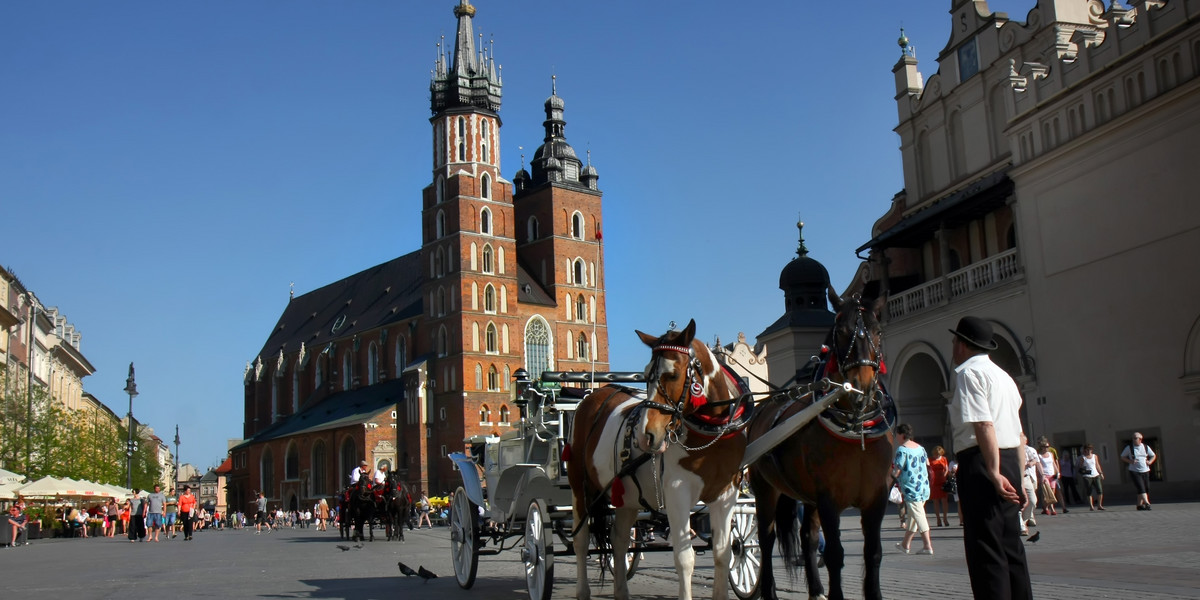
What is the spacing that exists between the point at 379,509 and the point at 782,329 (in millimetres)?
15661

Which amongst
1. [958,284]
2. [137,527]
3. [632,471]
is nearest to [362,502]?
[137,527]

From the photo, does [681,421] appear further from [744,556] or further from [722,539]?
[744,556]

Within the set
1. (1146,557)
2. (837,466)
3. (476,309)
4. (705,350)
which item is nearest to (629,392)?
(705,350)

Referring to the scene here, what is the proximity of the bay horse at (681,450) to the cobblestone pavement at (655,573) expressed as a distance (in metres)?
1.63

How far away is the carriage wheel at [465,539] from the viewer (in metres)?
9.54

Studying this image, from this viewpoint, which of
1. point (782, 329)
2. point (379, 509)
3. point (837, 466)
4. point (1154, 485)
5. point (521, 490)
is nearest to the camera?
point (837, 466)

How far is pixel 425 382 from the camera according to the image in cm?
7000

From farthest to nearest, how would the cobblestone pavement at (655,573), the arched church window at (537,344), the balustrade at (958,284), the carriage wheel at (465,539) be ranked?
the arched church window at (537,344), the balustrade at (958,284), the carriage wheel at (465,539), the cobblestone pavement at (655,573)

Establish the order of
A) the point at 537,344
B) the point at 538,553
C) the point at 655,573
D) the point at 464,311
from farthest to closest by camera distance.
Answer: the point at 537,344 < the point at 464,311 < the point at 655,573 < the point at 538,553

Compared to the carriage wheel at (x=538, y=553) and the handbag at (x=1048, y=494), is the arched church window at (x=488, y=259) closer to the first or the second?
the handbag at (x=1048, y=494)

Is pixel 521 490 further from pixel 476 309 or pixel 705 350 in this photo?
pixel 476 309

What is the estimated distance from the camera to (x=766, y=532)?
7480 mm

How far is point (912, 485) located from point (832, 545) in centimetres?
614

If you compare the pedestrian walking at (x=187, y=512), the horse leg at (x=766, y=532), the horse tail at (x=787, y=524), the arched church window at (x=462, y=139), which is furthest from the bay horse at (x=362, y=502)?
the arched church window at (x=462, y=139)
